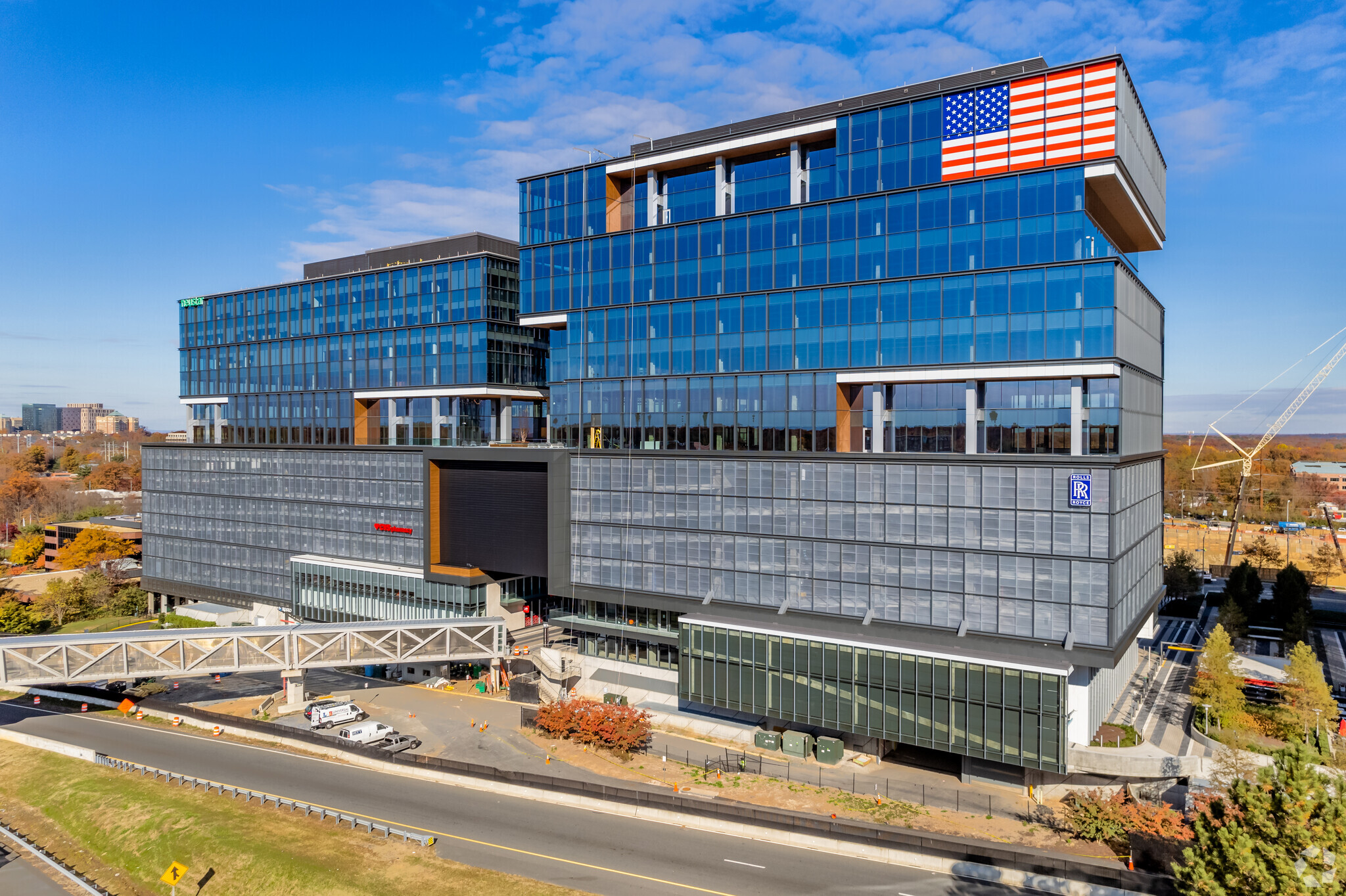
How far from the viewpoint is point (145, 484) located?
105125 mm

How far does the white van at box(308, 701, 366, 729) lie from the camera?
212 ft

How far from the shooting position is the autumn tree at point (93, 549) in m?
126

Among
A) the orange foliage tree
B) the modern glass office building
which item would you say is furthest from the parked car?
the modern glass office building

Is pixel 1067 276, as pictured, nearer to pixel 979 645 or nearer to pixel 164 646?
pixel 979 645

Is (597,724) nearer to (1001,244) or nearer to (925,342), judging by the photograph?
(925,342)

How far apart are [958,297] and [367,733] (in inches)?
2061

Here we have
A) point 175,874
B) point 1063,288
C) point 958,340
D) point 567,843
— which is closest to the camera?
point 175,874

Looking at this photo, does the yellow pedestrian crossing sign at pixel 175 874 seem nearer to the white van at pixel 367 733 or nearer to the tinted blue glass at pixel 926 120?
the white van at pixel 367 733

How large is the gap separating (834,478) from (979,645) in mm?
14209

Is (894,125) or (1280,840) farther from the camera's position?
(894,125)

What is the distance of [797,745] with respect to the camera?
188 feet

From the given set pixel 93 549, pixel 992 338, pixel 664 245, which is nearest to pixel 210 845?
pixel 664 245

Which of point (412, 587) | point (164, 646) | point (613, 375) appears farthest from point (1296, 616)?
point (164, 646)

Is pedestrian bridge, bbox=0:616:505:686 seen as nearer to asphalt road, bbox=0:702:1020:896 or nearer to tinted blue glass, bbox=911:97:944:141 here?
asphalt road, bbox=0:702:1020:896
